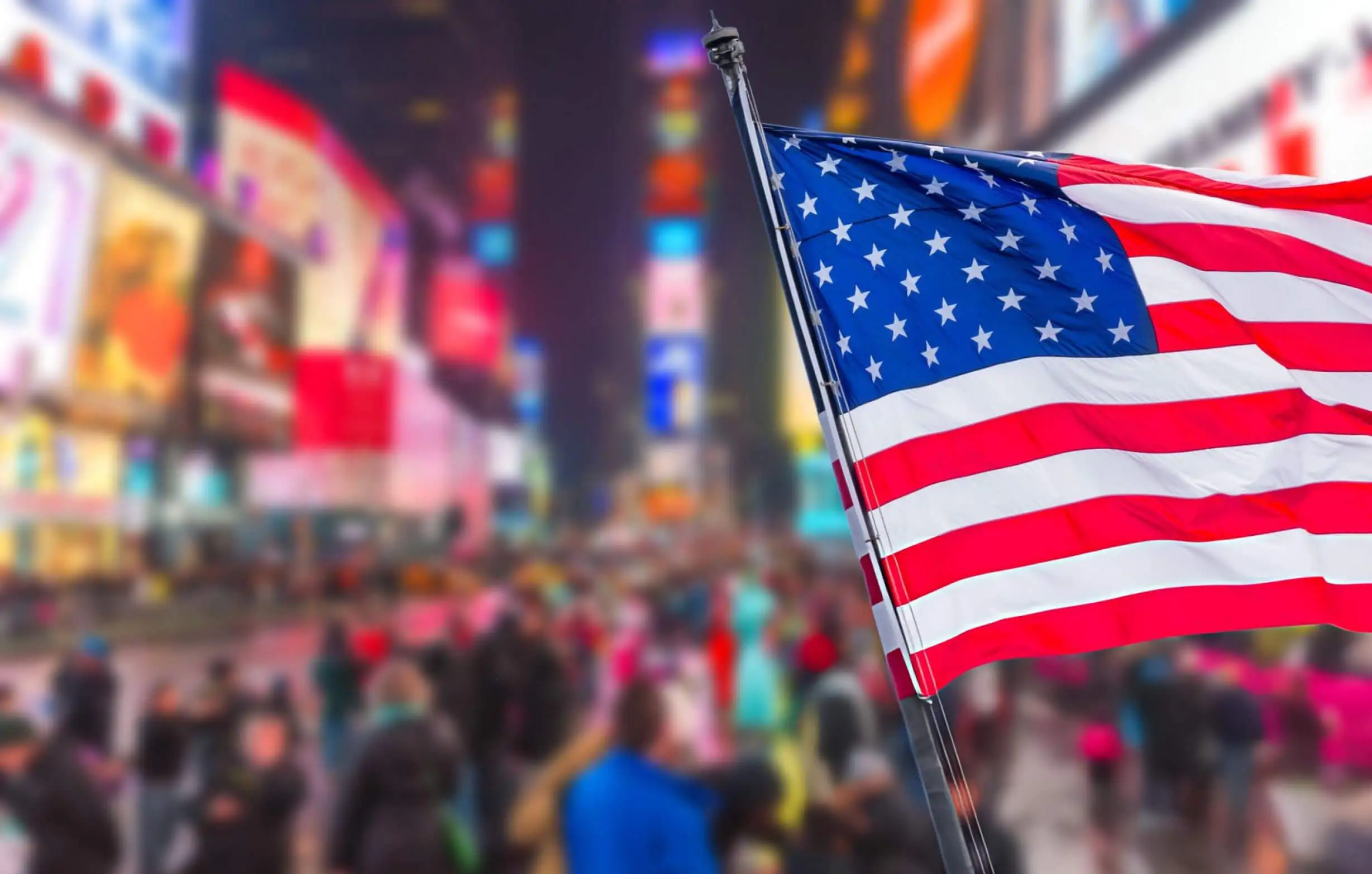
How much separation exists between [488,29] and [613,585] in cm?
397

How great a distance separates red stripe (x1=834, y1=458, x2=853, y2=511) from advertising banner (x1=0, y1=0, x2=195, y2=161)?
265 inches

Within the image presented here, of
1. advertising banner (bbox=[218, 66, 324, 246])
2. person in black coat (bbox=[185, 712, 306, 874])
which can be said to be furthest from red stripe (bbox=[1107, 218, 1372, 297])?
advertising banner (bbox=[218, 66, 324, 246])

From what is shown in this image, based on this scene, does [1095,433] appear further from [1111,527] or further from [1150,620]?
[1150,620]

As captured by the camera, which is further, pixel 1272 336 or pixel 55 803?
pixel 55 803

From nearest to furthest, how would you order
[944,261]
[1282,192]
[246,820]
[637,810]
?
[944,261]
[1282,192]
[637,810]
[246,820]

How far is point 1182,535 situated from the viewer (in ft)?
6.95

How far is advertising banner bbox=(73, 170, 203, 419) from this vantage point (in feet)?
23.9

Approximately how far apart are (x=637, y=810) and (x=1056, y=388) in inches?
51.7

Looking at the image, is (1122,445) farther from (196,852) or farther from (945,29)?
(945,29)

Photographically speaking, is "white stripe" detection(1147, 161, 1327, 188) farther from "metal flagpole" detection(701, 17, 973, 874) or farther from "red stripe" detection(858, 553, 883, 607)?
"red stripe" detection(858, 553, 883, 607)

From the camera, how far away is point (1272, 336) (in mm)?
2246

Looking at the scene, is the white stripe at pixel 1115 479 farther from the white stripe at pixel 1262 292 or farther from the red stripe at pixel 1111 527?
the white stripe at pixel 1262 292

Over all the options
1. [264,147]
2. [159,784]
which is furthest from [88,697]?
[264,147]

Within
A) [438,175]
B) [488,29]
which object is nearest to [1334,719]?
[438,175]
